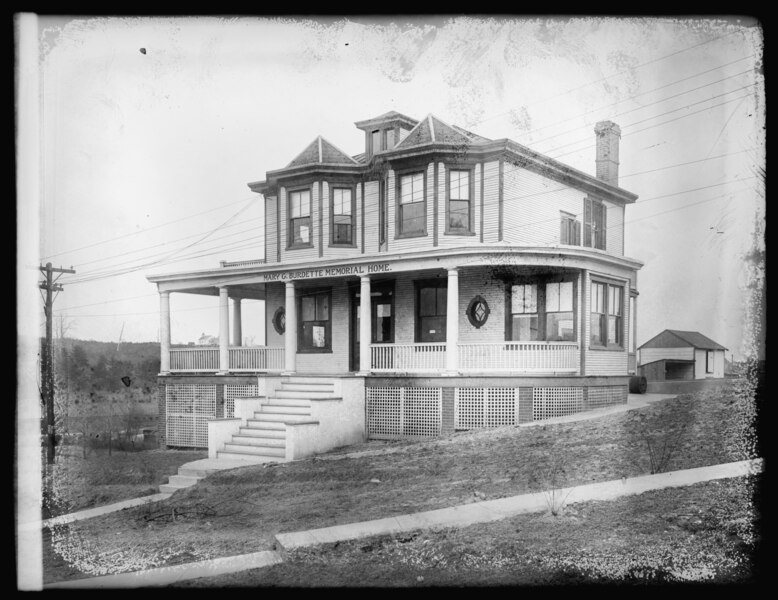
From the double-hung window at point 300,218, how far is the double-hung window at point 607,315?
8273 mm

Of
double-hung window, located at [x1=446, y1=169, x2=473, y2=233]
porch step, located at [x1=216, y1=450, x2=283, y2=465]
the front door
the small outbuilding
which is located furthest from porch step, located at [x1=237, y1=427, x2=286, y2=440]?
the small outbuilding

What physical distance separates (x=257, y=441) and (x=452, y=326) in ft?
17.4

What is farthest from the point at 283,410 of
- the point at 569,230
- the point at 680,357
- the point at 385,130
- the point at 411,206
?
the point at 680,357

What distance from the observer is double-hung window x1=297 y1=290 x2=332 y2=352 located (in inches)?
730

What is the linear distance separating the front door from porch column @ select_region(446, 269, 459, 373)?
10.3ft

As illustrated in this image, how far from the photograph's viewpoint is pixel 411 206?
1645 centimetres

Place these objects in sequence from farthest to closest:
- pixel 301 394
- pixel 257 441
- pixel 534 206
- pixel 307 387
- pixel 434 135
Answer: pixel 534 206
pixel 434 135
pixel 307 387
pixel 301 394
pixel 257 441

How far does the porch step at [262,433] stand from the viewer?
46.2 feet

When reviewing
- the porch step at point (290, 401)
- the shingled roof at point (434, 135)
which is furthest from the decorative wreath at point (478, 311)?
the porch step at point (290, 401)

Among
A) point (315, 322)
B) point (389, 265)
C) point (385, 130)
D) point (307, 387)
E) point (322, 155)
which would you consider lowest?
point (307, 387)

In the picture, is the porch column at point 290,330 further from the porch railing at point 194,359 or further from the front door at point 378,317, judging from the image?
the porch railing at point 194,359

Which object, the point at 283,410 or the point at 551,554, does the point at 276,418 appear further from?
the point at 551,554

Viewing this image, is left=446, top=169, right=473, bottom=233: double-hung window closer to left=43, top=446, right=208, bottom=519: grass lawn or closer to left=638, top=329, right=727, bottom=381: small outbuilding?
left=638, top=329, right=727, bottom=381: small outbuilding

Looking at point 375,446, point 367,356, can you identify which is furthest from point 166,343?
point 375,446
